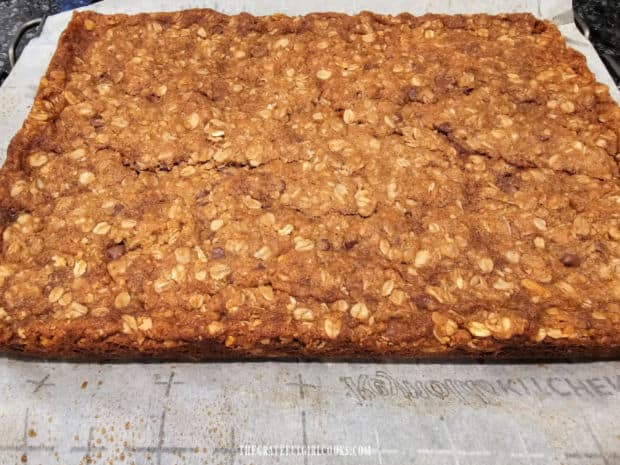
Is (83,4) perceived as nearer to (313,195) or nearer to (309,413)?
(313,195)

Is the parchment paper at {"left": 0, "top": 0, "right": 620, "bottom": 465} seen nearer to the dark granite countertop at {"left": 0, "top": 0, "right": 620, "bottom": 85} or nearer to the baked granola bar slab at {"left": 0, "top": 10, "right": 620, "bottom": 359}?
the baked granola bar slab at {"left": 0, "top": 10, "right": 620, "bottom": 359}

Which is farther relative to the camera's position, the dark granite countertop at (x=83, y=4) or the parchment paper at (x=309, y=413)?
the dark granite countertop at (x=83, y=4)

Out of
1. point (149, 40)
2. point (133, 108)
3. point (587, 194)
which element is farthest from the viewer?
point (149, 40)

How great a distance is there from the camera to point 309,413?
65.4 inches

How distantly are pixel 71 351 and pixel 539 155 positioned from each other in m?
1.85

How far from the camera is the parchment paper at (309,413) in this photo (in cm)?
157

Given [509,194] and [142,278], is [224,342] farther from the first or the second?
[509,194]

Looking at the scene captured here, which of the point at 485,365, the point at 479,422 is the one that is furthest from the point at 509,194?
the point at 479,422

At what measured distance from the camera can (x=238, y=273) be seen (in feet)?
5.23

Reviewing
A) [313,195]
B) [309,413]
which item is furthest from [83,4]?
[309,413]

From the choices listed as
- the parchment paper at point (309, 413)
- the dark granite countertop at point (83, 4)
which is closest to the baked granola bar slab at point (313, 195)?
the parchment paper at point (309, 413)

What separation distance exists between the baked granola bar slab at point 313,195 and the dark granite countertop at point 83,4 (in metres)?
1.09

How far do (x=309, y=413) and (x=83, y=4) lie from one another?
10.5ft

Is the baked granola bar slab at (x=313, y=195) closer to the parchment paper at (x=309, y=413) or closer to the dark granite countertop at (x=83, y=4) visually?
the parchment paper at (x=309, y=413)
